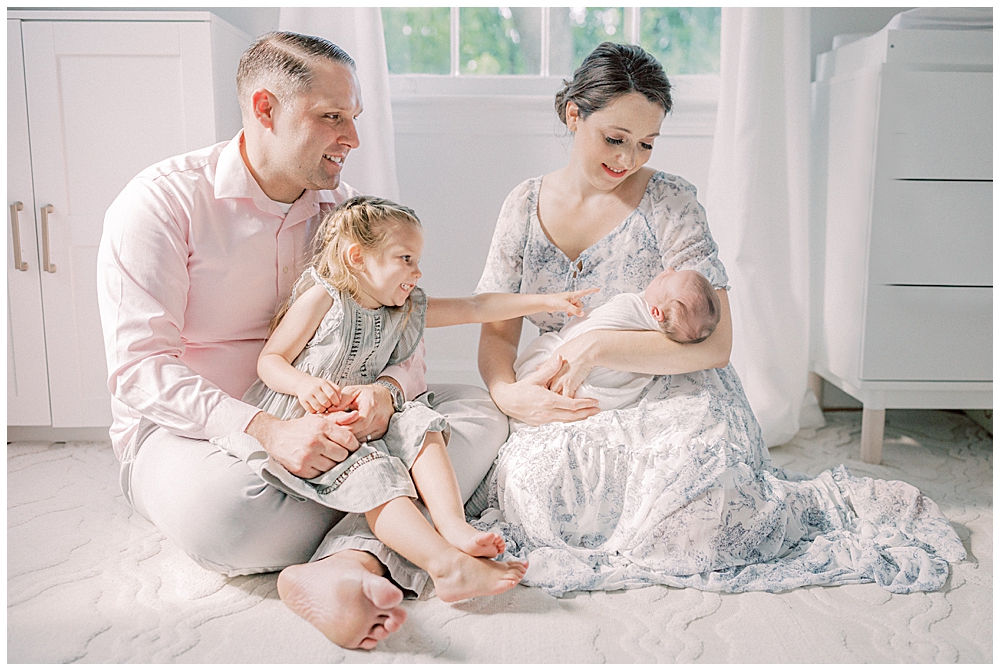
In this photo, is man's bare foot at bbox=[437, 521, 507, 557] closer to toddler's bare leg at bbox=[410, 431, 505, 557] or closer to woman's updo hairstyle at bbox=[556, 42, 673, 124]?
toddler's bare leg at bbox=[410, 431, 505, 557]

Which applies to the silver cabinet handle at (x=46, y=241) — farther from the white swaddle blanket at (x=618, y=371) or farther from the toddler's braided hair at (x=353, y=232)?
the white swaddle blanket at (x=618, y=371)

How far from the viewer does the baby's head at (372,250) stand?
58.1 inches

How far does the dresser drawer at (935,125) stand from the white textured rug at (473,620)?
0.92 meters

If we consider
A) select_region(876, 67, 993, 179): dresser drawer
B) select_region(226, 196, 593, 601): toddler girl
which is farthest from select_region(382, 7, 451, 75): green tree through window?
select_region(876, 67, 993, 179): dresser drawer

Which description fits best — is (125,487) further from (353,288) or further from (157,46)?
(157,46)

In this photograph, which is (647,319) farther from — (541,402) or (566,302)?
(541,402)

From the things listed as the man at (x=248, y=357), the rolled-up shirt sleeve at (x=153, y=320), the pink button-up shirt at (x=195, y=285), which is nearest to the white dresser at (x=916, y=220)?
the man at (x=248, y=357)

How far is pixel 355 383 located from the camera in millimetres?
1556

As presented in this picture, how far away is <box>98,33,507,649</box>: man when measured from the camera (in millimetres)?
1332

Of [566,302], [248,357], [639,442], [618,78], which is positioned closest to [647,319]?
[566,302]

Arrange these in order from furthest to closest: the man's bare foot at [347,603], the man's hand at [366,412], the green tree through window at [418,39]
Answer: the green tree through window at [418,39] → the man's hand at [366,412] → the man's bare foot at [347,603]

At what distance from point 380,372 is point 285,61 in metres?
0.63

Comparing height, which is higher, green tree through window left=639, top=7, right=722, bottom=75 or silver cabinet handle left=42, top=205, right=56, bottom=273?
green tree through window left=639, top=7, right=722, bottom=75

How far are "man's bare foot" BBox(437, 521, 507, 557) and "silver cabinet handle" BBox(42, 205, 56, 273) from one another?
1438 millimetres
